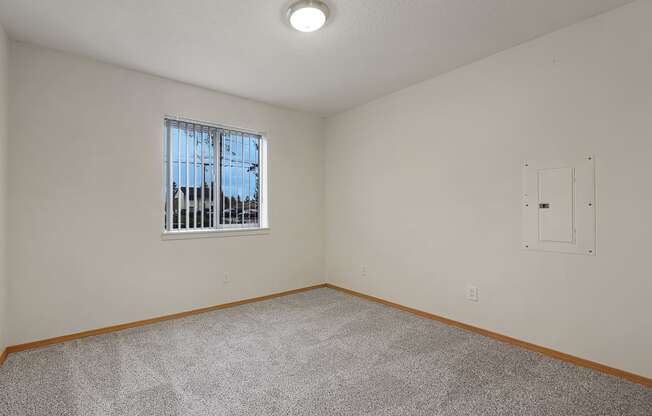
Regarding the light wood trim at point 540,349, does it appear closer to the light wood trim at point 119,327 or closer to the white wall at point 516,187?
the white wall at point 516,187

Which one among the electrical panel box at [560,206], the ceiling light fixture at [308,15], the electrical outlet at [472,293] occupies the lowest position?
the electrical outlet at [472,293]

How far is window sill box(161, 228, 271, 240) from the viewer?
334 centimetres

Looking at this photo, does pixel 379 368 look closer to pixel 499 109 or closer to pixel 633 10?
pixel 499 109

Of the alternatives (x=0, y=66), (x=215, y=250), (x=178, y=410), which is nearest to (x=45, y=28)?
(x=0, y=66)

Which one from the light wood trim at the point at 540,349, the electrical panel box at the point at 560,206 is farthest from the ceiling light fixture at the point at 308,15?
the light wood trim at the point at 540,349

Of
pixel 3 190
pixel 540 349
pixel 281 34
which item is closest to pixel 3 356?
pixel 3 190

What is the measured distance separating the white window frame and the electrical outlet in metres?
2.34

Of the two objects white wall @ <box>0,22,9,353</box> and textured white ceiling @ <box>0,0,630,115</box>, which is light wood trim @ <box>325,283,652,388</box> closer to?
textured white ceiling @ <box>0,0,630,115</box>

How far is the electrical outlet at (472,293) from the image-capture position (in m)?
2.95

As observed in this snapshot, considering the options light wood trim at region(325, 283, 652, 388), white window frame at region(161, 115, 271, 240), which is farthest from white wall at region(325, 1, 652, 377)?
white window frame at region(161, 115, 271, 240)

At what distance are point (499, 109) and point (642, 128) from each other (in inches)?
37.4

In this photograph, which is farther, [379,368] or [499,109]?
[499,109]

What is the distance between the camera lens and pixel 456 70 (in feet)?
10.2

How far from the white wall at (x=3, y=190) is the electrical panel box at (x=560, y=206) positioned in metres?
3.96
